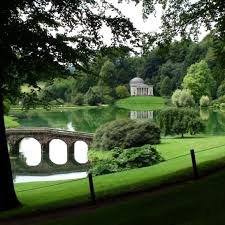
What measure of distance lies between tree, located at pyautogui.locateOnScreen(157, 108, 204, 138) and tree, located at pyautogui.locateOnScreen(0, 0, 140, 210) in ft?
120

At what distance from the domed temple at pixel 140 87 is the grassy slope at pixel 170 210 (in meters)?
144

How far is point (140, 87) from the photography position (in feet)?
513

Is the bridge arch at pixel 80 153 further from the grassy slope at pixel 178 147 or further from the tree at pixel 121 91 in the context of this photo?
the tree at pixel 121 91

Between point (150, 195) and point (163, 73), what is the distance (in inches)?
5228

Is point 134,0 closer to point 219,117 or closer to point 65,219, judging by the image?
point 65,219

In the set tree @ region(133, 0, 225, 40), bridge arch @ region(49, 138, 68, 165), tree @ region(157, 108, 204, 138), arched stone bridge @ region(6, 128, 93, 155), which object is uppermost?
tree @ region(133, 0, 225, 40)

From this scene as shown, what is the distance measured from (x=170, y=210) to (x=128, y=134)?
105 feet

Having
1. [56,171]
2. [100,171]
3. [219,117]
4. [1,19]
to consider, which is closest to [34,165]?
[56,171]

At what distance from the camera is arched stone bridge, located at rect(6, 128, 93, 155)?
186 feet

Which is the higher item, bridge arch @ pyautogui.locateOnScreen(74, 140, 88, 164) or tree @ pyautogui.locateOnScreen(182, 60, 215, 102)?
tree @ pyautogui.locateOnScreen(182, 60, 215, 102)

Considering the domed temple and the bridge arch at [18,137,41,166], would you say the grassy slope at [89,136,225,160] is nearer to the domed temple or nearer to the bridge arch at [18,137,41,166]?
the bridge arch at [18,137,41,166]

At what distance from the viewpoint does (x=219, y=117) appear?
87000 mm

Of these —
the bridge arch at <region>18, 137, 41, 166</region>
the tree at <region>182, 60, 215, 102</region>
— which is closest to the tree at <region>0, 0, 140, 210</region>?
the bridge arch at <region>18, 137, 41, 166</region>

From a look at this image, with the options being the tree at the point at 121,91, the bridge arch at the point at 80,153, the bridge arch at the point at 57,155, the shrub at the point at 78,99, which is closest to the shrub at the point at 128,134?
the bridge arch at the point at 80,153
